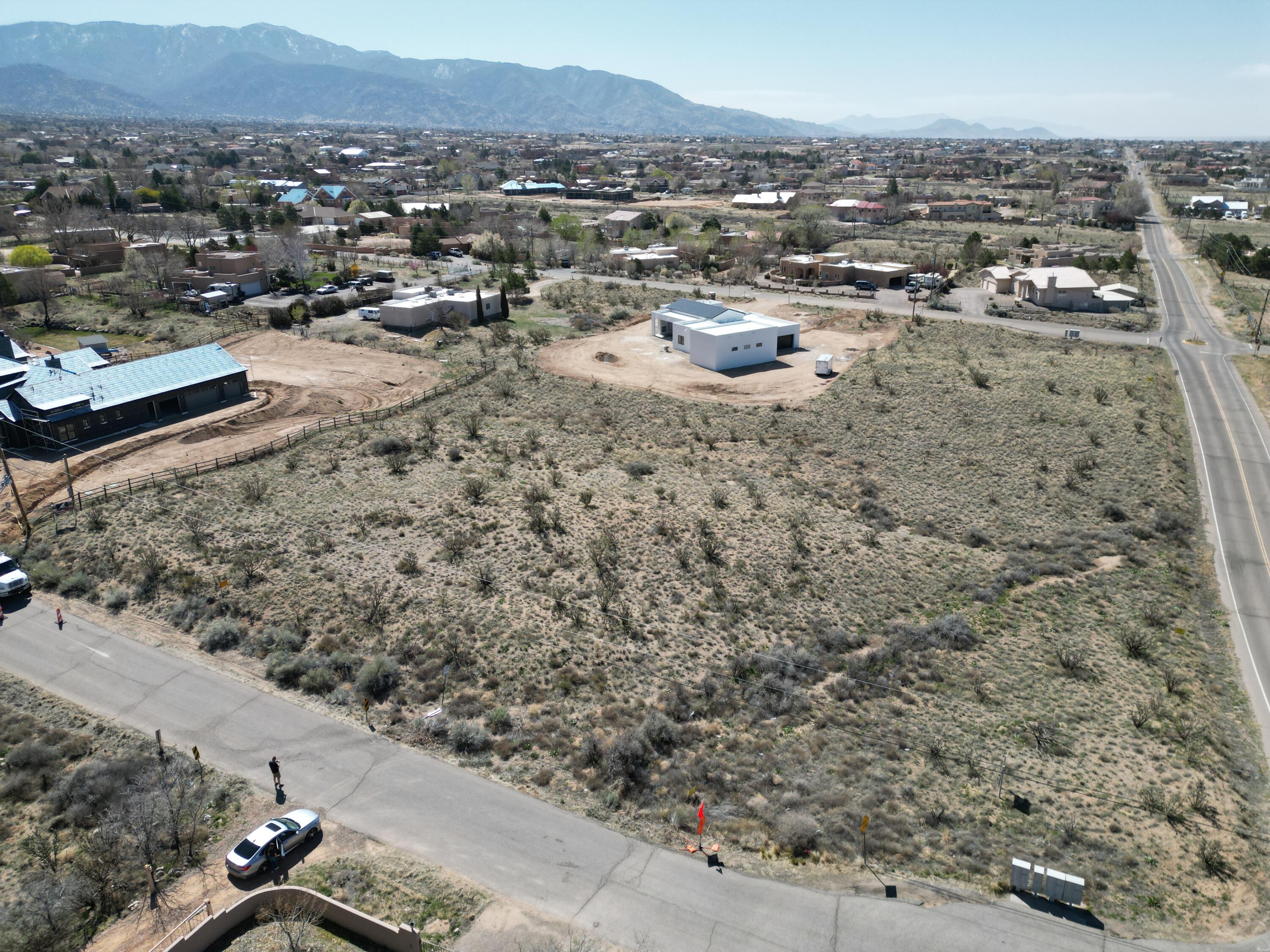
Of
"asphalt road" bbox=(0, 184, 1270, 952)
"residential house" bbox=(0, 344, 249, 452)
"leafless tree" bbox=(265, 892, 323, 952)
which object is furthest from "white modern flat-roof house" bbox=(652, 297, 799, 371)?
"leafless tree" bbox=(265, 892, 323, 952)

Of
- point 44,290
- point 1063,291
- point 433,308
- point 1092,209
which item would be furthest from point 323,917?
point 1092,209

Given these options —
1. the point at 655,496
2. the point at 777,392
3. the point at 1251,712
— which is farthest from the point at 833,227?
the point at 1251,712

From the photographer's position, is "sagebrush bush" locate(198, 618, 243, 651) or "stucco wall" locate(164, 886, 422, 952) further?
"sagebrush bush" locate(198, 618, 243, 651)

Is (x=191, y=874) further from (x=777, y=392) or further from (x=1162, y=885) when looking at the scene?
(x=777, y=392)

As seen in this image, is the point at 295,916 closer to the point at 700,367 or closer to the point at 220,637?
the point at 220,637

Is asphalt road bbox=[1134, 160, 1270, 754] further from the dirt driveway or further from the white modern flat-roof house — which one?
the dirt driveway
